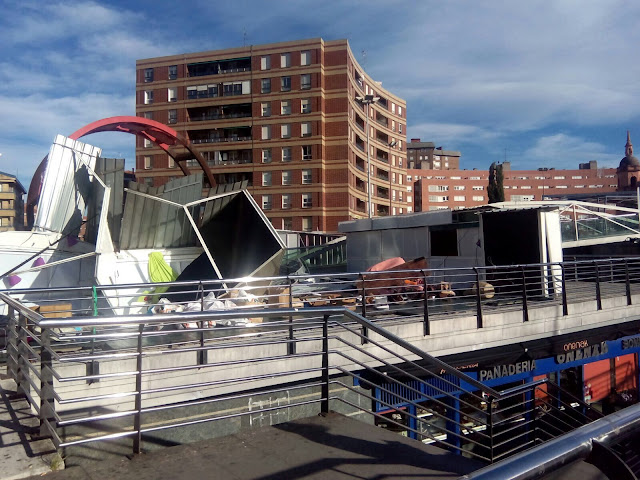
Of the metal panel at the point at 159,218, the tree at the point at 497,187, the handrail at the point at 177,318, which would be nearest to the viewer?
the handrail at the point at 177,318

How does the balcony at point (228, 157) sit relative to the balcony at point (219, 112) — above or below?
below

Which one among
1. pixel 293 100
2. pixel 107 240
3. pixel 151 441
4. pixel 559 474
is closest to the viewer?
pixel 559 474

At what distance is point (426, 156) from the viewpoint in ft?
398

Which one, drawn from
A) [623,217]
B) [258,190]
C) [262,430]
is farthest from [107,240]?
[258,190]

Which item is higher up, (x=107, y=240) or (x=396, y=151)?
(x=396, y=151)

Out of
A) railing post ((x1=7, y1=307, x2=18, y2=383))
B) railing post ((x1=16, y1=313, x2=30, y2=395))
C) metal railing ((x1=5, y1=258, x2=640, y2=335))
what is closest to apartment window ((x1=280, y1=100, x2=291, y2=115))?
metal railing ((x1=5, y1=258, x2=640, y2=335))

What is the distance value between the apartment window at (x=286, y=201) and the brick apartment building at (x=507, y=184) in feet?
152

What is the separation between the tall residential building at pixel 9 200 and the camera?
8625cm

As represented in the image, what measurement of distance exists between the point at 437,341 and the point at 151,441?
5416mm

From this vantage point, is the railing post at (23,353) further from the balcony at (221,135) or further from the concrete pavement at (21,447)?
the balcony at (221,135)

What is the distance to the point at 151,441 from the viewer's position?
5574 millimetres

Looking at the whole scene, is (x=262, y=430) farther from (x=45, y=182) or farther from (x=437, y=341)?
(x=45, y=182)

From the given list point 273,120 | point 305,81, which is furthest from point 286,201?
point 305,81

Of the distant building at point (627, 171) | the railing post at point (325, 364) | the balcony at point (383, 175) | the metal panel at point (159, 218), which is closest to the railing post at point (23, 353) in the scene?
the railing post at point (325, 364)
